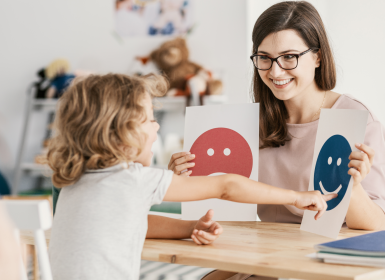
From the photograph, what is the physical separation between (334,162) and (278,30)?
415mm

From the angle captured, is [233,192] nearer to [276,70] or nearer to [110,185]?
[110,185]

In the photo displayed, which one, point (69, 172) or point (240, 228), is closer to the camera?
point (69, 172)

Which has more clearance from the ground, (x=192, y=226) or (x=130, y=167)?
(x=130, y=167)

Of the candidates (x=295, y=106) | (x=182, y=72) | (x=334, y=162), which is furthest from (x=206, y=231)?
(x=182, y=72)

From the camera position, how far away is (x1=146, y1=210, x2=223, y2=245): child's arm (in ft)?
2.75

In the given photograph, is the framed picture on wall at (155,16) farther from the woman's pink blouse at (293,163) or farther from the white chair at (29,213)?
the white chair at (29,213)

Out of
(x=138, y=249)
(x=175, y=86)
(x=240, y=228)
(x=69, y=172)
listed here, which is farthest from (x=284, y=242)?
(x=175, y=86)

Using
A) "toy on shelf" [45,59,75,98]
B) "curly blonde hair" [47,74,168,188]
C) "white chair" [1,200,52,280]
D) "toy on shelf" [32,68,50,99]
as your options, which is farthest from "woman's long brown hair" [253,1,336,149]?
"toy on shelf" [32,68,50,99]

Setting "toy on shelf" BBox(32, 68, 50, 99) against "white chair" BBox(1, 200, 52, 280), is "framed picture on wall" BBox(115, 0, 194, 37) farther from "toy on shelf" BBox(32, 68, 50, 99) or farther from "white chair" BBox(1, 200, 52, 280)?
"white chair" BBox(1, 200, 52, 280)

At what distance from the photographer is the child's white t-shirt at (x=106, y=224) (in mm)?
748

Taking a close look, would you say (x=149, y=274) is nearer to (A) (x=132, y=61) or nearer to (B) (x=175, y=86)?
(B) (x=175, y=86)

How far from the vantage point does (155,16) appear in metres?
2.90

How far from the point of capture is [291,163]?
1.21m

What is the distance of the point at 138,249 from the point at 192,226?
167mm
